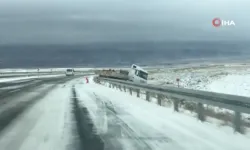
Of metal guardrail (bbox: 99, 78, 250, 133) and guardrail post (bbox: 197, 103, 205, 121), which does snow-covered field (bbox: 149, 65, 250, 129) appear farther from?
metal guardrail (bbox: 99, 78, 250, 133)

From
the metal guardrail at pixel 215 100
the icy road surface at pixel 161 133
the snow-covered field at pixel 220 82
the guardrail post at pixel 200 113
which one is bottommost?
the snow-covered field at pixel 220 82

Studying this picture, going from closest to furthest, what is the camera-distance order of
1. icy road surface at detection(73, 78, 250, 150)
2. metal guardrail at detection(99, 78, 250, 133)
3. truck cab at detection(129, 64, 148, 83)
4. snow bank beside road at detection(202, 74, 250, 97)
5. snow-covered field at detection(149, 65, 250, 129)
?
icy road surface at detection(73, 78, 250, 150) < metal guardrail at detection(99, 78, 250, 133) < snow-covered field at detection(149, 65, 250, 129) < snow bank beside road at detection(202, 74, 250, 97) < truck cab at detection(129, 64, 148, 83)

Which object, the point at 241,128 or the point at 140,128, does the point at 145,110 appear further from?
the point at 241,128

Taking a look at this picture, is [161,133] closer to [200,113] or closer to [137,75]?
[200,113]

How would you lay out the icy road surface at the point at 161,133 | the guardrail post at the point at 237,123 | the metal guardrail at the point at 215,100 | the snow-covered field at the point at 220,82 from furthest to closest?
the snow-covered field at the point at 220,82, the guardrail post at the point at 237,123, the metal guardrail at the point at 215,100, the icy road surface at the point at 161,133

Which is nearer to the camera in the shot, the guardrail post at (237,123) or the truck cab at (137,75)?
the guardrail post at (237,123)

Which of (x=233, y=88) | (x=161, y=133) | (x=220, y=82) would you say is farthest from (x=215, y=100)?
(x=220, y=82)

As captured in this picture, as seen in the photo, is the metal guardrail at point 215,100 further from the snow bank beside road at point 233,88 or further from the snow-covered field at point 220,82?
the snow bank beside road at point 233,88

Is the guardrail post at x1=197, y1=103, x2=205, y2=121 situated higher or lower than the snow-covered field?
higher

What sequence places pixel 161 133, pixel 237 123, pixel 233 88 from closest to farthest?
pixel 237 123, pixel 161 133, pixel 233 88

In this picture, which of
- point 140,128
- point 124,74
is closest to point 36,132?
point 140,128

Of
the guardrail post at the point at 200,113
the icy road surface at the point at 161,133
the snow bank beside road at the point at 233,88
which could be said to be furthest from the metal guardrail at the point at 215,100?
the snow bank beside road at the point at 233,88

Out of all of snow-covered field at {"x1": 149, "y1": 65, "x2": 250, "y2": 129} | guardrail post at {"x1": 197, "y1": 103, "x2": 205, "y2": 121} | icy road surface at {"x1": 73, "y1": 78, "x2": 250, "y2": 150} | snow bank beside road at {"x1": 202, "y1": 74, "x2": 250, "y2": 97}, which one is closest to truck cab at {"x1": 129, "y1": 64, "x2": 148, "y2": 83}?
snow-covered field at {"x1": 149, "y1": 65, "x2": 250, "y2": 129}

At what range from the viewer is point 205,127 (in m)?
11.9
